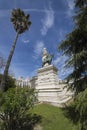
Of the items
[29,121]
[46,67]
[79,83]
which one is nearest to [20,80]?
[46,67]

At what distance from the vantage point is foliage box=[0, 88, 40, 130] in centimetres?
1648

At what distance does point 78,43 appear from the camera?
1692cm

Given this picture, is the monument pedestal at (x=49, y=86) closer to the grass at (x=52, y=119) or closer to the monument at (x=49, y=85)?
the monument at (x=49, y=85)

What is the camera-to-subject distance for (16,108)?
16.6 metres

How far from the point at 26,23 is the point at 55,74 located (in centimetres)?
955

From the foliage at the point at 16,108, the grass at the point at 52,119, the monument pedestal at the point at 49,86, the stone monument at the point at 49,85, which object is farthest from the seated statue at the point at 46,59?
the foliage at the point at 16,108

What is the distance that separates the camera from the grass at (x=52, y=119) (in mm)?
16795

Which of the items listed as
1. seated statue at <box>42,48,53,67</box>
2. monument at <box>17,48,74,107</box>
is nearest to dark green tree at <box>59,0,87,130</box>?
monument at <box>17,48,74,107</box>

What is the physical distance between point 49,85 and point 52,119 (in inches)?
563

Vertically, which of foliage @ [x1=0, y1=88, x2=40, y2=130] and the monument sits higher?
the monument

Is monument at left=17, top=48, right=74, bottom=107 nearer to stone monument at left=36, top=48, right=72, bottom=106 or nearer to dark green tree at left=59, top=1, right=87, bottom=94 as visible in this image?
stone monument at left=36, top=48, right=72, bottom=106

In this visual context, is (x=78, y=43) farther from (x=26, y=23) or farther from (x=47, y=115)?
(x=26, y=23)

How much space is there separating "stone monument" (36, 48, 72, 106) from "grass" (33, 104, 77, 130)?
5.18 meters

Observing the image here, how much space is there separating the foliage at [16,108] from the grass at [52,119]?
108 centimetres
